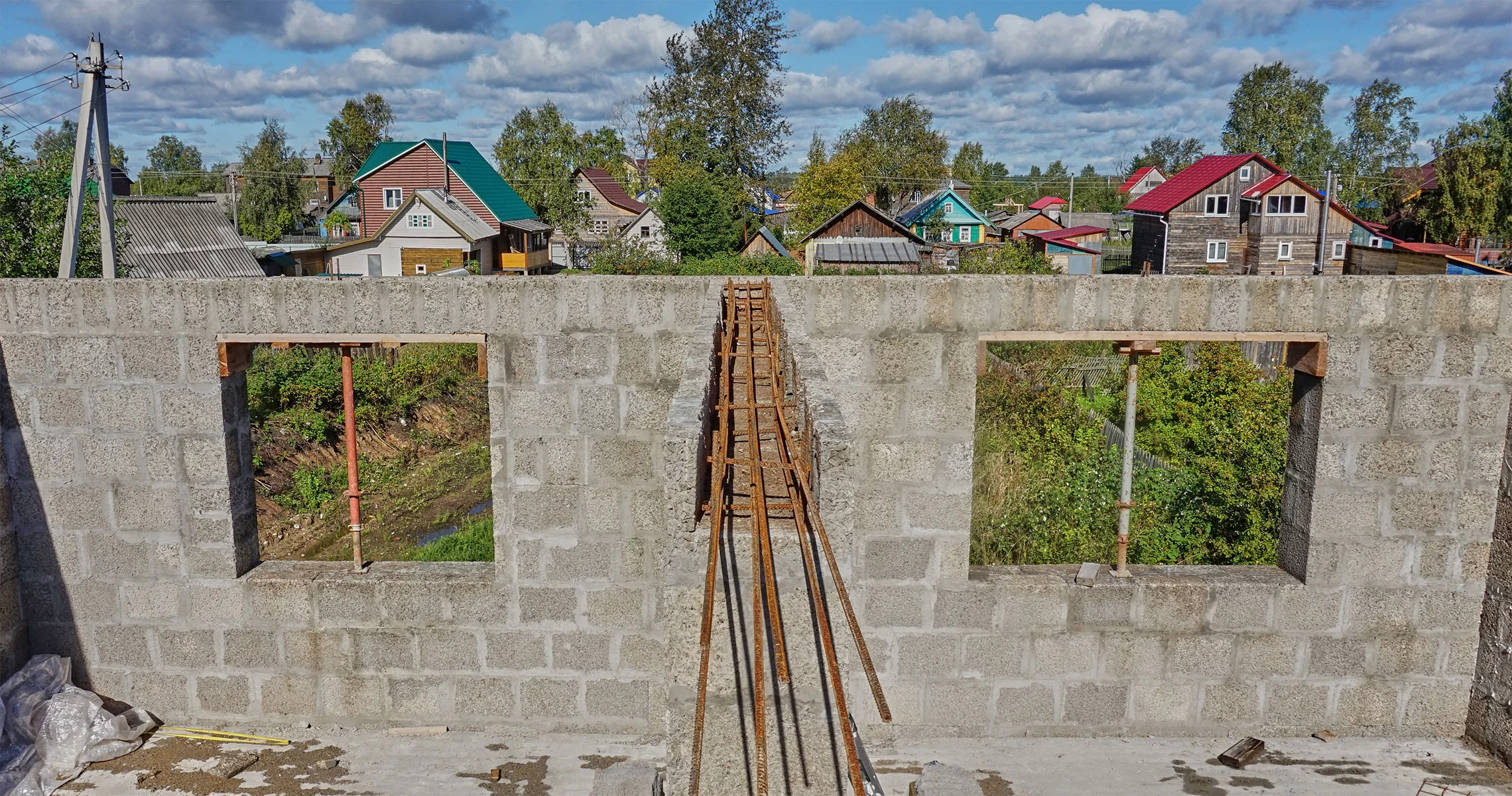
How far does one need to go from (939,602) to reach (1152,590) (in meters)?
1.21

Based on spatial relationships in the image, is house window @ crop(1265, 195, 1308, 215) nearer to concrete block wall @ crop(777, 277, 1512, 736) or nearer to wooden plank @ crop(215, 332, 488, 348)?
concrete block wall @ crop(777, 277, 1512, 736)

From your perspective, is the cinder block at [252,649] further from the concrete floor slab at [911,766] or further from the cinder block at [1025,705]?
the cinder block at [1025,705]

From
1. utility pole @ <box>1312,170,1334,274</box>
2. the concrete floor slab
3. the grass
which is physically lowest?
the concrete floor slab

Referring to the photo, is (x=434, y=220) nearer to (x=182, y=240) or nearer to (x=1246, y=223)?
(x=182, y=240)

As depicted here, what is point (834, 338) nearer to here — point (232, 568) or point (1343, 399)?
point (1343, 399)

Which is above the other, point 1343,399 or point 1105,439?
point 1343,399

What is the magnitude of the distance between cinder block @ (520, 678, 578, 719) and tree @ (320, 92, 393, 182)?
200 ft

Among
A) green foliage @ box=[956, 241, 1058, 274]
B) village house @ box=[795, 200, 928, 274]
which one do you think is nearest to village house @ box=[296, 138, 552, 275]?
village house @ box=[795, 200, 928, 274]

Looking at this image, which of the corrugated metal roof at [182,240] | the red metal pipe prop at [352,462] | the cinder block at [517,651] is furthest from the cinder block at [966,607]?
the corrugated metal roof at [182,240]

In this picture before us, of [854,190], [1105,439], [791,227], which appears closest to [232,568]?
[1105,439]

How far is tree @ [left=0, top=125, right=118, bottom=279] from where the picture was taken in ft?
47.0

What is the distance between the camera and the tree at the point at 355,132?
6150 cm

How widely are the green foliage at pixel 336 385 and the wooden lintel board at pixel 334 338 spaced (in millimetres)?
7189

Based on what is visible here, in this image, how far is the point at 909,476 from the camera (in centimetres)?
576
